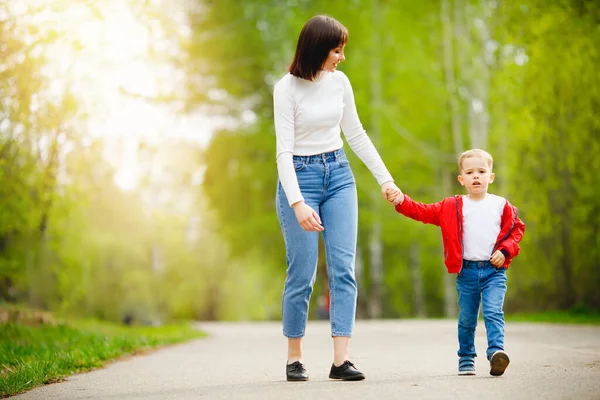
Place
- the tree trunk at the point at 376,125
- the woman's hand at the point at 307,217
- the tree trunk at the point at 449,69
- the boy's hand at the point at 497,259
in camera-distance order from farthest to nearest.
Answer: the tree trunk at the point at 376,125
the tree trunk at the point at 449,69
the boy's hand at the point at 497,259
the woman's hand at the point at 307,217

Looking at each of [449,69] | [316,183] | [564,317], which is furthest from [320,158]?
[449,69]

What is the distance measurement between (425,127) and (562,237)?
41.8 feet

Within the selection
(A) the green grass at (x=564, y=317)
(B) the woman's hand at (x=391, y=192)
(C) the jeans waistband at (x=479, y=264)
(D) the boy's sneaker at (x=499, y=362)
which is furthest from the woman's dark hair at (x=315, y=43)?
(A) the green grass at (x=564, y=317)

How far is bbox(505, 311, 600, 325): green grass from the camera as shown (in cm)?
1393

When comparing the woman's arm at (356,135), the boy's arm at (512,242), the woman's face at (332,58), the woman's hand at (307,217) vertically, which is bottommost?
the boy's arm at (512,242)

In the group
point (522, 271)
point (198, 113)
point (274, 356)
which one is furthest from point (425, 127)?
point (274, 356)

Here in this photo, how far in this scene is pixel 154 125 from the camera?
77.0 ft

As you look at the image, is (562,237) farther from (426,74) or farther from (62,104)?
(426,74)

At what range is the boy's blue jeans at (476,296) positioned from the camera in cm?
572

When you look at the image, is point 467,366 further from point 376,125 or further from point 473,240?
point 376,125

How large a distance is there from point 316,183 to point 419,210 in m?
0.73

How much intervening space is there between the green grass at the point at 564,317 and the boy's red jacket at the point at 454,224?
791cm

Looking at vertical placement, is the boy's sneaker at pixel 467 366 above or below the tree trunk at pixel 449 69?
below

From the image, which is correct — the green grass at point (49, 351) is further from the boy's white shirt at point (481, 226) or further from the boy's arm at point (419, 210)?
the boy's white shirt at point (481, 226)
